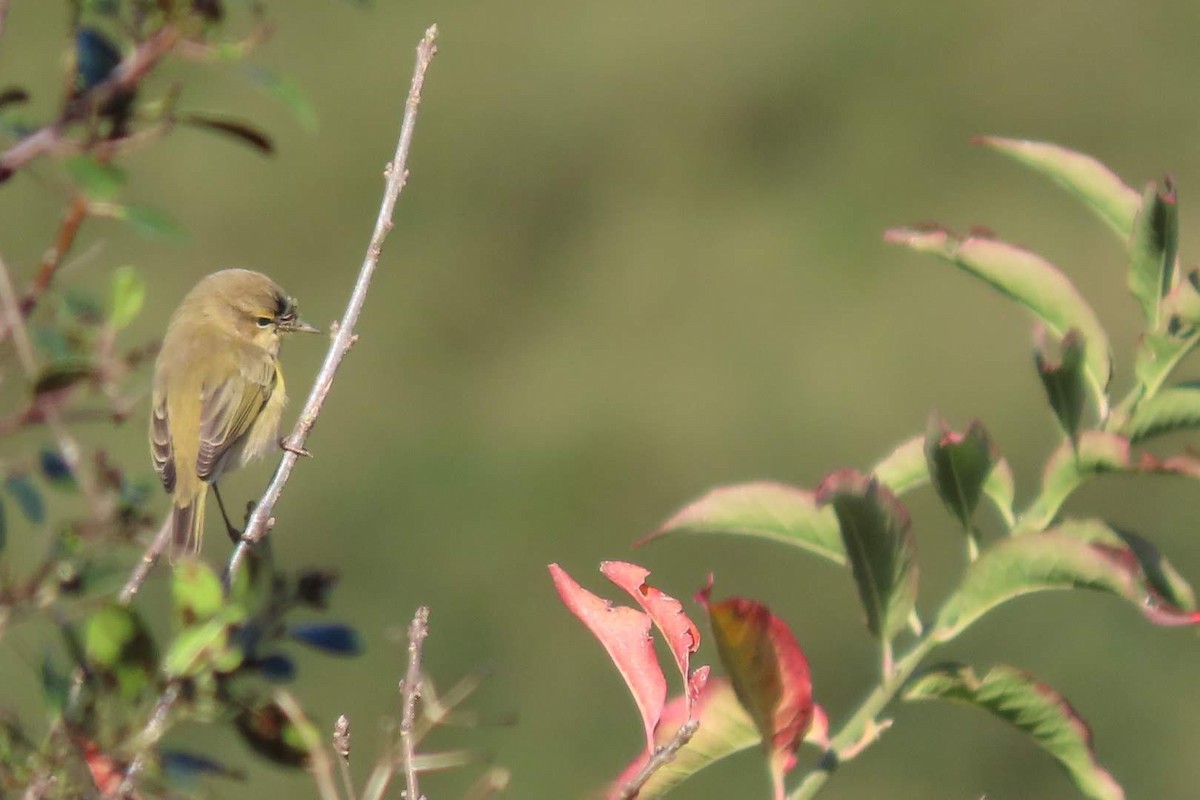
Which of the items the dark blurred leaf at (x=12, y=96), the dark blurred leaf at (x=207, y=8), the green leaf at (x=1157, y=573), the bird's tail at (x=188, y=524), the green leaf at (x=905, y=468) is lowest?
the bird's tail at (x=188, y=524)

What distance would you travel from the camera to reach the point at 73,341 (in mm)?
2203

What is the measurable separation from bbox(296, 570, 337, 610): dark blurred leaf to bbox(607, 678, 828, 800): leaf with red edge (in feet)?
1.19

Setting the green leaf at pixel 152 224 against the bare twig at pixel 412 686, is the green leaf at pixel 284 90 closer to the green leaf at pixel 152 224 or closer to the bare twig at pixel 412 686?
the green leaf at pixel 152 224

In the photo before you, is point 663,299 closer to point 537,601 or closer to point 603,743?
point 537,601

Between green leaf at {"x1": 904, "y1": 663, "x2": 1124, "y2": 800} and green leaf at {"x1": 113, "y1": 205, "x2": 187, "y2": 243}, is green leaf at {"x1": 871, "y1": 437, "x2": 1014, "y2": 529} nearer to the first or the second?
green leaf at {"x1": 904, "y1": 663, "x2": 1124, "y2": 800}

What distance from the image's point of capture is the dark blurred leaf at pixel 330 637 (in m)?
1.65

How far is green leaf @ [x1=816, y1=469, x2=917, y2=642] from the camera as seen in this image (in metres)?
1.35

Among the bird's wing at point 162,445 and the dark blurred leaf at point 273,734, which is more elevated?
the bird's wing at point 162,445

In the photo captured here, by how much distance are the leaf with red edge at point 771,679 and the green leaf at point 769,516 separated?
0.15 m

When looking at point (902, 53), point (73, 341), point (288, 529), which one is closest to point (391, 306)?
point (288, 529)

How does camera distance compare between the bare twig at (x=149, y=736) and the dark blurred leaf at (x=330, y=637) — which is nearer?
the bare twig at (x=149, y=736)

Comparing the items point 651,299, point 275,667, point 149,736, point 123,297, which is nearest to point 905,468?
point 275,667

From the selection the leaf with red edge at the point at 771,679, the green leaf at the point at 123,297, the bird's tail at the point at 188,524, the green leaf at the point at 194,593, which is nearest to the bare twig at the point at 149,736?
the green leaf at the point at 194,593

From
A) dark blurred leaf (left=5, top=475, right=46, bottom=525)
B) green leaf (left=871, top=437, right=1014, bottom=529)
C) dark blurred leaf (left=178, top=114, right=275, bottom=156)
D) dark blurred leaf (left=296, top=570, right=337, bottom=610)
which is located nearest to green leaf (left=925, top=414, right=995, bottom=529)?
green leaf (left=871, top=437, right=1014, bottom=529)
